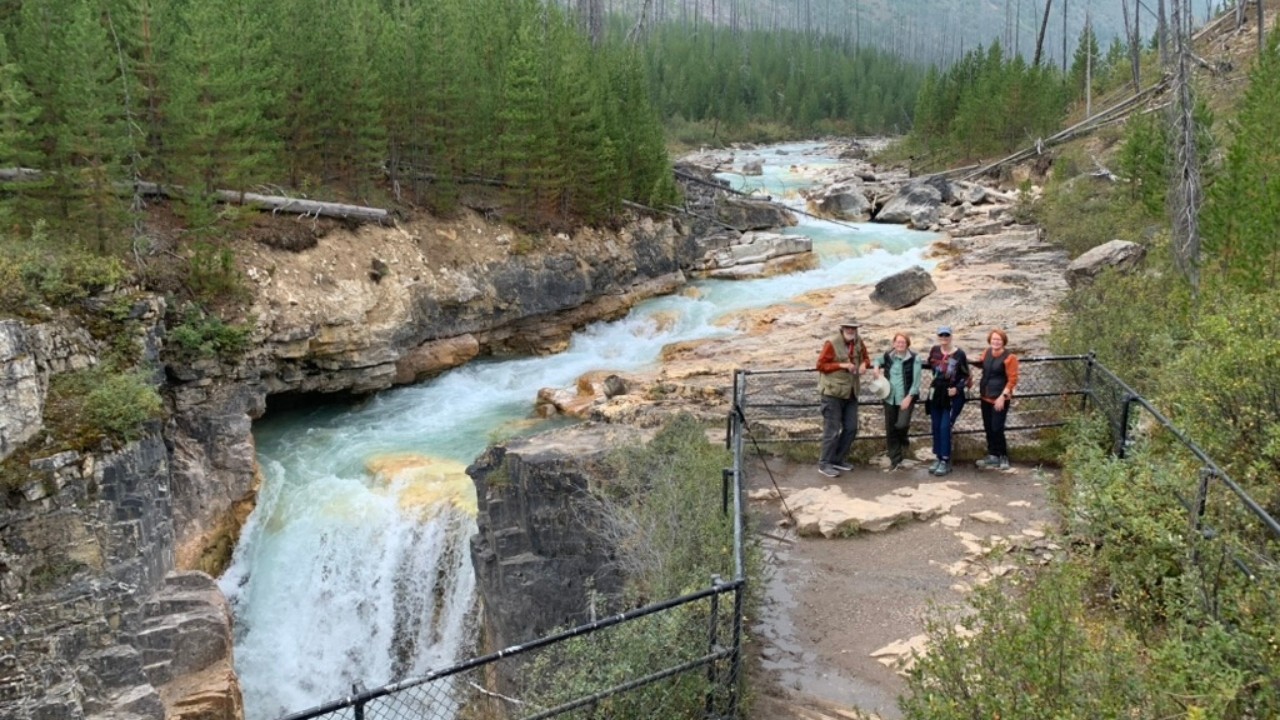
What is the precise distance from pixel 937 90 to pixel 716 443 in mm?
55469

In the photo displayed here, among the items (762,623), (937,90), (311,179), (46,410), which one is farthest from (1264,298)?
(937,90)

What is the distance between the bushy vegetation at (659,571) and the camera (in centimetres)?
676

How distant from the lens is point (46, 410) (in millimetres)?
13766

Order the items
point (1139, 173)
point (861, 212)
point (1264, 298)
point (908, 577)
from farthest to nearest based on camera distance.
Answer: point (861, 212) → point (1139, 173) → point (1264, 298) → point (908, 577)

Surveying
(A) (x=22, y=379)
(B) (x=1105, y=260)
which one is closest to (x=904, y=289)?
(B) (x=1105, y=260)

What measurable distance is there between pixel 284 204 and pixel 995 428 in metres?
18.4

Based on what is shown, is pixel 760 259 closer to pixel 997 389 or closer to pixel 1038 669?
pixel 997 389

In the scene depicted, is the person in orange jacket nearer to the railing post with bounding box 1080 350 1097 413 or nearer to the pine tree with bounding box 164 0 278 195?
the railing post with bounding box 1080 350 1097 413

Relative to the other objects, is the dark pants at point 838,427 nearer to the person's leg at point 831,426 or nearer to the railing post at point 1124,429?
the person's leg at point 831,426

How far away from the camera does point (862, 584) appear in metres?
9.12

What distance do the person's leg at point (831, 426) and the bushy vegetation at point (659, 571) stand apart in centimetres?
134

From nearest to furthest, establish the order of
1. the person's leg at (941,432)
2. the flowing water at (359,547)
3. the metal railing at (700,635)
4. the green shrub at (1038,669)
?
the green shrub at (1038,669) → the metal railing at (700,635) → the person's leg at (941,432) → the flowing water at (359,547)

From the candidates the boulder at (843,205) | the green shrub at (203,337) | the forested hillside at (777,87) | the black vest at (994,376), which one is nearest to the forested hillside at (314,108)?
the green shrub at (203,337)

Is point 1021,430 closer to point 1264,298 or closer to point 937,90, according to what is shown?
point 1264,298
